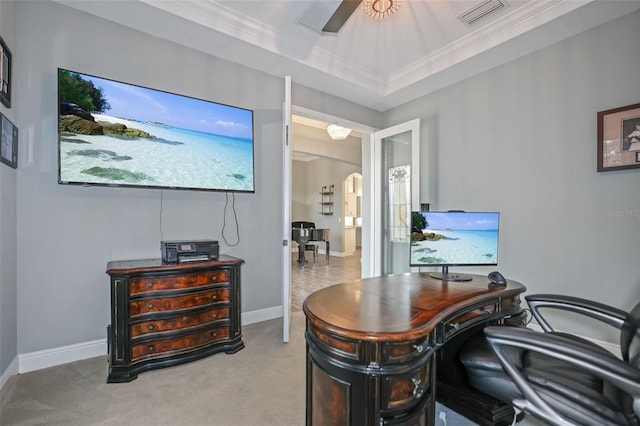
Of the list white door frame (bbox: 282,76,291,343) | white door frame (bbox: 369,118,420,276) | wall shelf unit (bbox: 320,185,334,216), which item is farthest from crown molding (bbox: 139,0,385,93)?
wall shelf unit (bbox: 320,185,334,216)

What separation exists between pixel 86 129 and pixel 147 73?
0.79 metres

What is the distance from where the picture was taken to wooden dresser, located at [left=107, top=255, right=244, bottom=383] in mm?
2139

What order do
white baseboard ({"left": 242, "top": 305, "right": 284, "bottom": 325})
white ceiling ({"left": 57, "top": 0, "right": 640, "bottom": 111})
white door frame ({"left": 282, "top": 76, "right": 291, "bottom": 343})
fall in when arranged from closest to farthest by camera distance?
white ceiling ({"left": 57, "top": 0, "right": 640, "bottom": 111}), white door frame ({"left": 282, "top": 76, "right": 291, "bottom": 343}), white baseboard ({"left": 242, "top": 305, "right": 284, "bottom": 325})

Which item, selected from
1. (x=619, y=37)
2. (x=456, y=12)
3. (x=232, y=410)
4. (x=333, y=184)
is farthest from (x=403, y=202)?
(x=333, y=184)

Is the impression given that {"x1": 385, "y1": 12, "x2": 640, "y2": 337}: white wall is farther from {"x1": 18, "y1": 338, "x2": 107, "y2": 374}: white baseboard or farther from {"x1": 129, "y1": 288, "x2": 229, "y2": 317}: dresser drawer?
{"x1": 18, "y1": 338, "x2": 107, "y2": 374}: white baseboard

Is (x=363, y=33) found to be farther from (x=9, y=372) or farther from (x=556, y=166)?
(x=9, y=372)

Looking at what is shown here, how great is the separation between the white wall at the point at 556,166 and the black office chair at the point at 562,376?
4.87 feet

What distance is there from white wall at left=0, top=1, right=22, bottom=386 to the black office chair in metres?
2.88

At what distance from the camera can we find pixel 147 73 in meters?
2.75

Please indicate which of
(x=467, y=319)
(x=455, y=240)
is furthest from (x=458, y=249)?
(x=467, y=319)

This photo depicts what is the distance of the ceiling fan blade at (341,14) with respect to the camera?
81.5 inches

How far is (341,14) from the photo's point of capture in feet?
7.27

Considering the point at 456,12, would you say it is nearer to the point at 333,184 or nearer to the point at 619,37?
the point at 619,37

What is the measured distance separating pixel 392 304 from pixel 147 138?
2.49 metres
